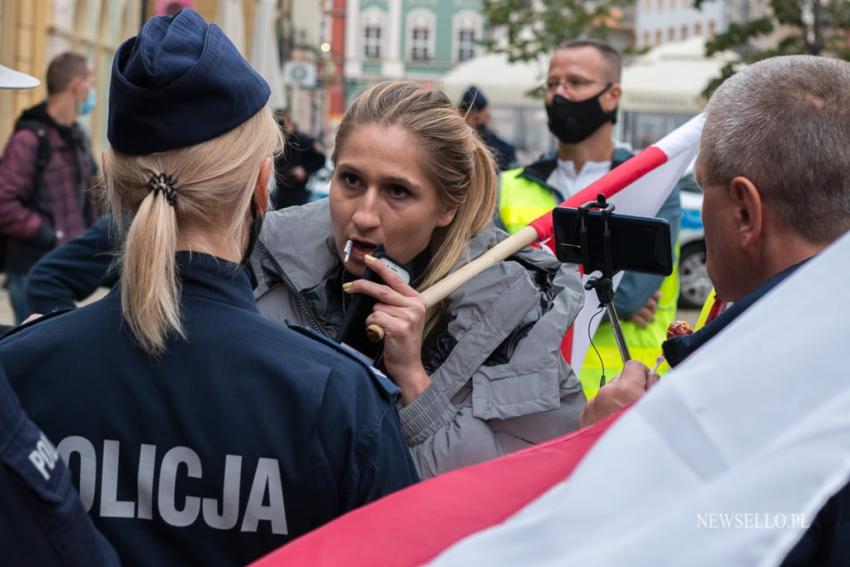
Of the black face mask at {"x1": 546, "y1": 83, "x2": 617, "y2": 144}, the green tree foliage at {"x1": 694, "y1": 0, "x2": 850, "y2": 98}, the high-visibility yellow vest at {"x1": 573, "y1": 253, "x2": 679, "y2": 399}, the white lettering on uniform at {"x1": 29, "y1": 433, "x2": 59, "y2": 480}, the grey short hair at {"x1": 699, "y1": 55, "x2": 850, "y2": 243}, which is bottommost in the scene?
the green tree foliage at {"x1": 694, "y1": 0, "x2": 850, "y2": 98}

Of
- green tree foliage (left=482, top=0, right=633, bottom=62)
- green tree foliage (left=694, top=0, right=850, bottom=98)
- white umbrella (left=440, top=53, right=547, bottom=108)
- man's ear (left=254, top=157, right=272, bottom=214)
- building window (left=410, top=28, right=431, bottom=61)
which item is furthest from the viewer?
building window (left=410, top=28, right=431, bottom=61)

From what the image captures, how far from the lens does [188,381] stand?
7.30ft

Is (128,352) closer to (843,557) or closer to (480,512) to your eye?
(480,512)

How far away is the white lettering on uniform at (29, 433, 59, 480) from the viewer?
174 cm

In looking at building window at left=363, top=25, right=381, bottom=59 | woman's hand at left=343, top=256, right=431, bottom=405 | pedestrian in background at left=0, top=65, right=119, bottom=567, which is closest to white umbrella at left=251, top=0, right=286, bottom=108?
woman's hand at left=343, top=256, right=431, bottom=405

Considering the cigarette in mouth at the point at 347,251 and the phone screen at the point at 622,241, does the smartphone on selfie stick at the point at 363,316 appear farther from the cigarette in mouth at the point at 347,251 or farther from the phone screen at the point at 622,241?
the phone screen at the point at 622,241

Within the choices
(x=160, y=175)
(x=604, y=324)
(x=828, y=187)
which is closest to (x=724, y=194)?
(x=828, y=187)

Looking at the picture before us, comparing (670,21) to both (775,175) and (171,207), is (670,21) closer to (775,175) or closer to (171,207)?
(775,175)

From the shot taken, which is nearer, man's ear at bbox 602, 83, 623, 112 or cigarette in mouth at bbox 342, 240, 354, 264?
cigarette in mouth at bbox 342, 240, 354, 264

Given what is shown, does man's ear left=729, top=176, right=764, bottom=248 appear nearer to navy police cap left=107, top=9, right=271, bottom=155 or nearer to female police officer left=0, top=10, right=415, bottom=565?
female police officer left=0, top=10, right=415, bottom=565

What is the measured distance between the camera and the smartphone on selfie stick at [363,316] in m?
2.85

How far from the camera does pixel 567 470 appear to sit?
1.98 m

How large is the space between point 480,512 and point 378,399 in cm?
43

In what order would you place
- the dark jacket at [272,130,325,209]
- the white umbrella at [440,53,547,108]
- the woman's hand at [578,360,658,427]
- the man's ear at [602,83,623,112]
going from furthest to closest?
the white umbrella at [440,53,547,108] < the dark jacket at [272,130,325,209] < the man's ear at [602,83,623,112] < the woman's hand at [578,360,658,427]
